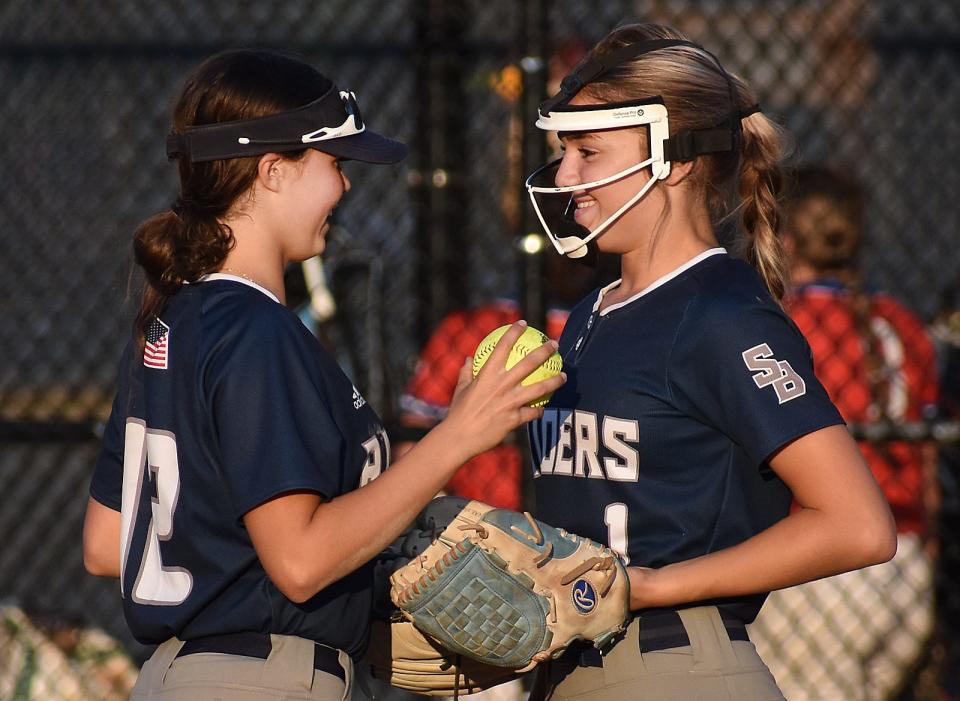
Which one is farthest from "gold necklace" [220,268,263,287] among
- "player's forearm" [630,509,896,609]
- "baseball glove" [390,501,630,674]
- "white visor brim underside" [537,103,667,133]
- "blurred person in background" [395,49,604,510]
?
"blurred person in background" [395,49,604,510]

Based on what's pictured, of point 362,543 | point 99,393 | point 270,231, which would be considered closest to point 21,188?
point 99,393

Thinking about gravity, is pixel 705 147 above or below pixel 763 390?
above

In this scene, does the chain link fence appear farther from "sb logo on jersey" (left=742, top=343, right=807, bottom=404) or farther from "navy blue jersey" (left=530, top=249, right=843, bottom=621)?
"sb logo on jersey" (left=742, top=343, right=807, bottom=404)

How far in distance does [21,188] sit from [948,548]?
3614 mm

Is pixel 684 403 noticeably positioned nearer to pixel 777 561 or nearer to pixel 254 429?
pixel 777 561

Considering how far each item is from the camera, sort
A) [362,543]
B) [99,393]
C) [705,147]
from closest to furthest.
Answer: [362,543] < [705,147] < [99,393]

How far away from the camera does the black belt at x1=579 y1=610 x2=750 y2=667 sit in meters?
2.04

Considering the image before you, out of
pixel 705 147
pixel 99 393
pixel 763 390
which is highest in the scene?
pixel 705 147

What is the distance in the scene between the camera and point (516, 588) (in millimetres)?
1935

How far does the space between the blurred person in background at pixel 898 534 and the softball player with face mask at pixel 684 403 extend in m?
1.50

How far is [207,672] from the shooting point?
1944 millimetres

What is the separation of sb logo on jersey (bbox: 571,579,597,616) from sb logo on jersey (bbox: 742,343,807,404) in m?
0.40

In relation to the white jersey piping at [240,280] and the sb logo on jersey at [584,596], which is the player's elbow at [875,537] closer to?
the sb logo on jersey at [584,596]

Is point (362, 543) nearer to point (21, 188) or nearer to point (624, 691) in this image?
point (624, 691)
